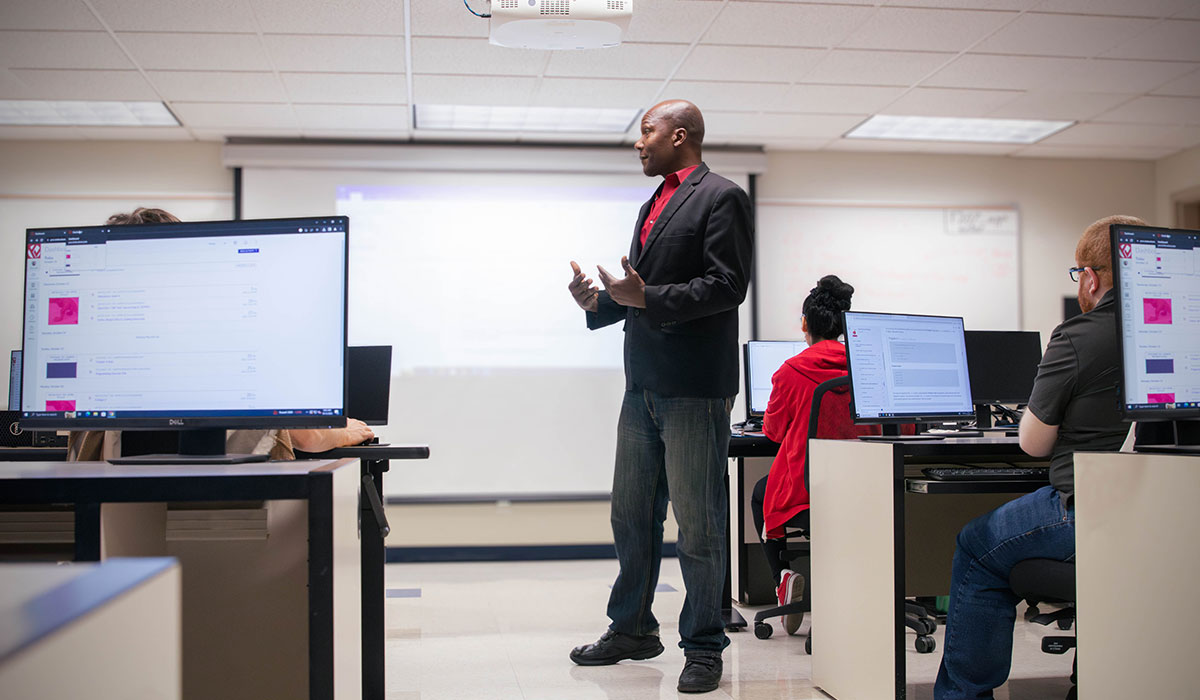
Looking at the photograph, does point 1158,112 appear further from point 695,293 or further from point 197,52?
point 197,52

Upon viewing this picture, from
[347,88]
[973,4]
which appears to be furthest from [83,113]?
[973,4]

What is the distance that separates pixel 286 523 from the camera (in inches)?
66.0

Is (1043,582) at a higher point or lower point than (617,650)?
higher

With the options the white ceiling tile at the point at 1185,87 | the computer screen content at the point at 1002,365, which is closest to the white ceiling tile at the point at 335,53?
the computer screen content at the point at 1002,365

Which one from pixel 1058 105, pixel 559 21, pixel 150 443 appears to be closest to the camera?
pixel 150 443

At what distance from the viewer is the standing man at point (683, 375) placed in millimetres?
2486

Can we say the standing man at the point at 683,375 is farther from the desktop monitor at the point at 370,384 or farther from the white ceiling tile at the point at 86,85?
the white ceiling tile at the point at 86,85

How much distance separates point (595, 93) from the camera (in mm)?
4621

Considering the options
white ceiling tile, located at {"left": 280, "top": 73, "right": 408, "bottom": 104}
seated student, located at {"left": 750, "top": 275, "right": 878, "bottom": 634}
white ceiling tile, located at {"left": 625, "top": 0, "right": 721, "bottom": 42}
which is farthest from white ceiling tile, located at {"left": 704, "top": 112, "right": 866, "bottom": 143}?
seated student, located at {"left": 750, "top": 275, "right": 878, "bottom": 634}

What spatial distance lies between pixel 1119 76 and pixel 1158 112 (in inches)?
31.2

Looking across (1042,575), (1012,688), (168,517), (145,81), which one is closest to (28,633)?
(168,517)

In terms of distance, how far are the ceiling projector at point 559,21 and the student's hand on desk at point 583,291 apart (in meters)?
1.16

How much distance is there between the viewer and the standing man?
8.16ft

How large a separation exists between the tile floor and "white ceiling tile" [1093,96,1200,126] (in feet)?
9.93
